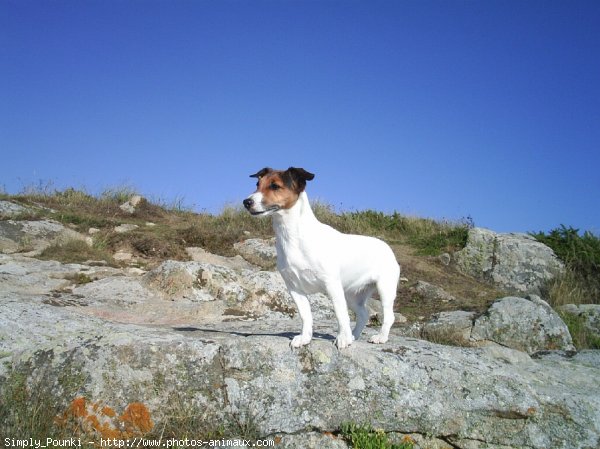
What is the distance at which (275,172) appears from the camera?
5.19m

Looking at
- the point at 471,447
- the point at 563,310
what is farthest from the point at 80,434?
the point at 563,310

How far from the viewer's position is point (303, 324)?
5.55 m

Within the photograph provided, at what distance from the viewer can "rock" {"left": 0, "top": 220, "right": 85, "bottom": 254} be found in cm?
1269

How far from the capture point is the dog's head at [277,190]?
499 cm

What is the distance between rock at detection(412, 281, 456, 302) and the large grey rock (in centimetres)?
676

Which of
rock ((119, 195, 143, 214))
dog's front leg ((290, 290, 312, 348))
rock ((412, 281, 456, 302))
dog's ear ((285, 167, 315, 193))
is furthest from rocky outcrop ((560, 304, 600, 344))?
rock ((119, 195, 143, 214))

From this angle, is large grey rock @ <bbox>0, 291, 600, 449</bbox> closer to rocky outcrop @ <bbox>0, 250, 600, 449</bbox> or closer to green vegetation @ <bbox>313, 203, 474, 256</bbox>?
rocky outcrop @ <bbox>0, 250, 600, 449</bbox>

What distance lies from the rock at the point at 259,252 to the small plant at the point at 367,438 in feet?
27.7

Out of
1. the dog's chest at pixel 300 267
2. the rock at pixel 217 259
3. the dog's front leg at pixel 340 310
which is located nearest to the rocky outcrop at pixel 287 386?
the dog's front leg at pixel 340 310

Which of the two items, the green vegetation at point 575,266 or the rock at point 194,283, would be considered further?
the green vegetation at point 575,266

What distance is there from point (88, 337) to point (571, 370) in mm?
5974

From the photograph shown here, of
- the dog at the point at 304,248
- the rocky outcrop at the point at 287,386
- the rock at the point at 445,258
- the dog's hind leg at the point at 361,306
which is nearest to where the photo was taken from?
the rocky outcrop at the point at 287,386

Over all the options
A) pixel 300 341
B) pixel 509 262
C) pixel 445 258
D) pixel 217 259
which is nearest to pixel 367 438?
pixel 300 341

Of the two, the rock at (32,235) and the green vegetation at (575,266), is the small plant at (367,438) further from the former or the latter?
the green vegetation at (575,266)
